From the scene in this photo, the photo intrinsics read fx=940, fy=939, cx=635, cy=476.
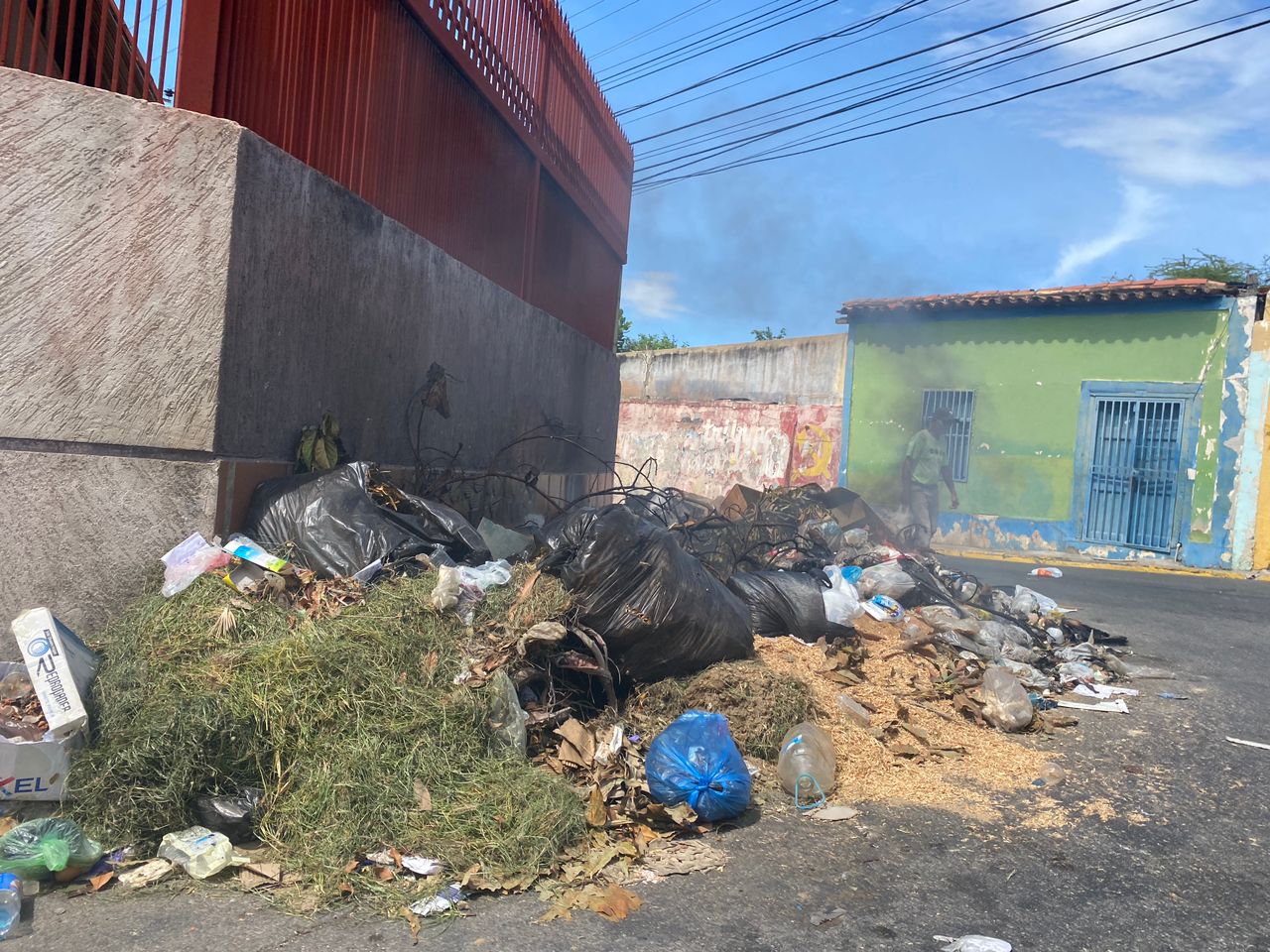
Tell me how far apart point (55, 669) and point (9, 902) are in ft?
2.49

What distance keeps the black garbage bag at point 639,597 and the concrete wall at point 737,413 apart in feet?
42.3

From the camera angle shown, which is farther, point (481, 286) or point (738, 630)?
point (481, 286)

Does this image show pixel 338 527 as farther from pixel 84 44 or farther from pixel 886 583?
pixel 886 583

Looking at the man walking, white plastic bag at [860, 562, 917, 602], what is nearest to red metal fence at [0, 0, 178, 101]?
white plastic bag at [860, 562, 917, 602]

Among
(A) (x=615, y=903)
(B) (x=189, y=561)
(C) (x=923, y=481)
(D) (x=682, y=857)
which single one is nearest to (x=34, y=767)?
(B) (x=189, y=561)

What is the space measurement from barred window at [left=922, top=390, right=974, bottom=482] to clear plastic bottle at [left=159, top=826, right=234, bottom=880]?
13807mm

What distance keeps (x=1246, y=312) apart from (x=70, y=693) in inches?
577

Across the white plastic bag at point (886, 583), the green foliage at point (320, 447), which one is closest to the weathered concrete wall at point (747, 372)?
the white plastic bag at point (886, 583)

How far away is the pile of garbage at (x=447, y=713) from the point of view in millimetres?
2684

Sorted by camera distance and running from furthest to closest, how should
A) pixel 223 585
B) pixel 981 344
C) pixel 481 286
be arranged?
pixel 981 344
pixel 481 286
pixel 223 585

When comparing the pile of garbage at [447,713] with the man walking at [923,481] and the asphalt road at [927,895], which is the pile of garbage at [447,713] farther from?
the man walking at [923,481]

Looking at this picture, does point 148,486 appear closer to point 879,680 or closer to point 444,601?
point 444,601

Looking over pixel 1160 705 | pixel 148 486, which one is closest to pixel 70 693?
pixel 148 486

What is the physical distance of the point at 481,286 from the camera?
611 cm
